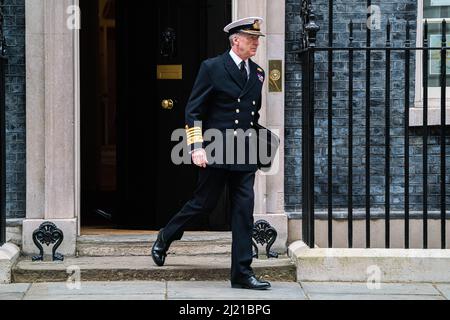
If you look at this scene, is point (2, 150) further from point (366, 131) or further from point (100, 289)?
point (366, 131)

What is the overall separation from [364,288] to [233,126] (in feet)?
5.05

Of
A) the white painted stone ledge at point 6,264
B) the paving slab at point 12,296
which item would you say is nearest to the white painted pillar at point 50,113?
the white painted stone ledge at point 6,264

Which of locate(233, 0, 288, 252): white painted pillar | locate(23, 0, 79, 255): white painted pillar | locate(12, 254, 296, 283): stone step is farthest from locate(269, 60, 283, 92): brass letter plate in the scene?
locate(23, 0, 79, 255): white painted pillar

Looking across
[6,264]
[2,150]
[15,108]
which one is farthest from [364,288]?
[15,108]

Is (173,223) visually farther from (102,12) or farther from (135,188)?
(102,12)

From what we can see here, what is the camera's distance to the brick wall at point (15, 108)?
8.67 meters

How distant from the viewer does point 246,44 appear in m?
7.65

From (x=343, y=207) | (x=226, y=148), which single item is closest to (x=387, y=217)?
(x=343, y=207)

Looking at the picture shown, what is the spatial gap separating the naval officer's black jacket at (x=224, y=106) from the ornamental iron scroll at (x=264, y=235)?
1.07 metres

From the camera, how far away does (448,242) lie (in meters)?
8.93
